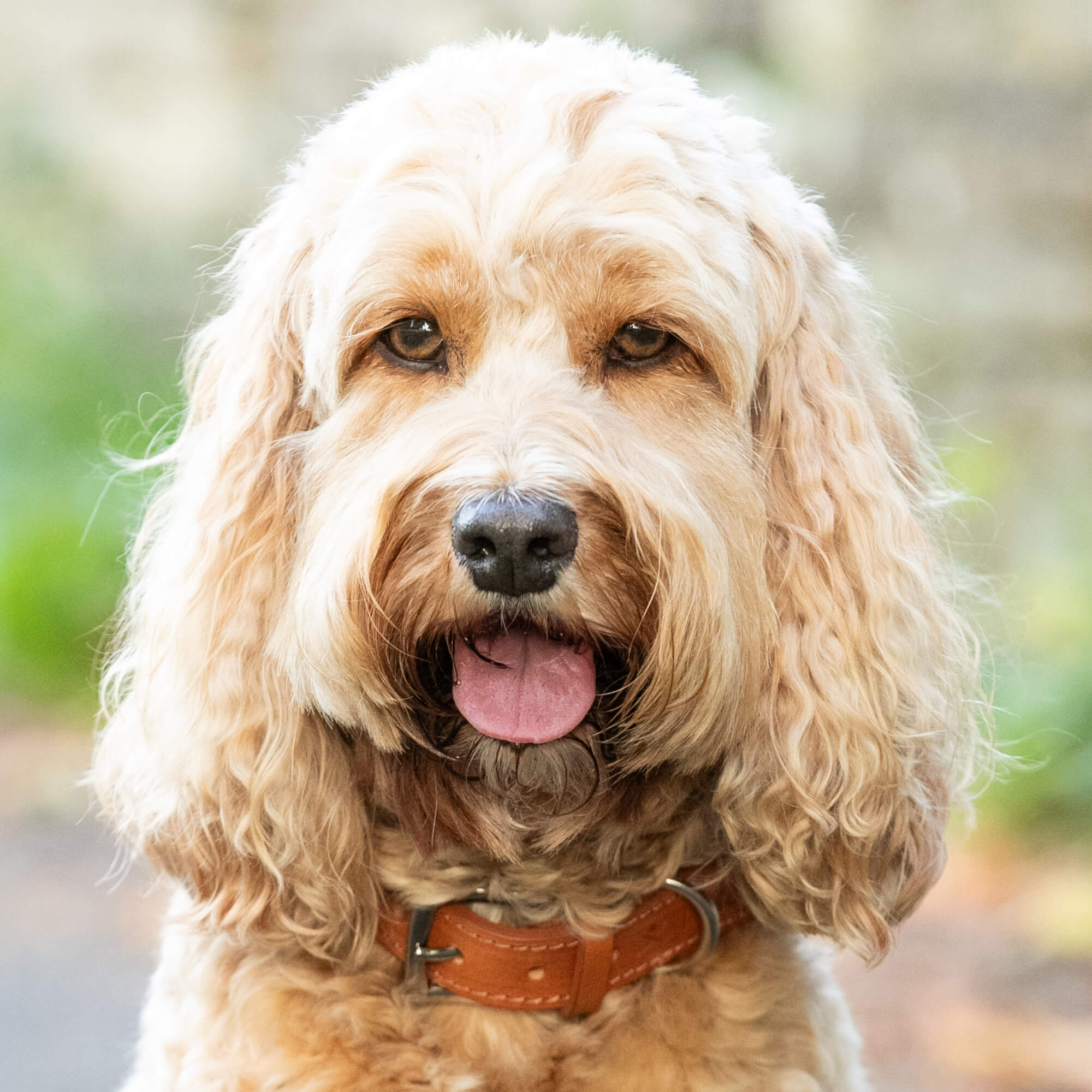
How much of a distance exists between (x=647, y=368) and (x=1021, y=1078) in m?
2.40

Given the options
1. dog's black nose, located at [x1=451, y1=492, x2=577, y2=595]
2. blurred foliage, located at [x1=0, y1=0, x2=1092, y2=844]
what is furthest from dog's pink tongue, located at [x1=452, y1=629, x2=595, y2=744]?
blurred foliage, located at [x1=0, y1=0, x2=1092, y2=844]

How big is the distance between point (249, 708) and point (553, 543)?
588 mm

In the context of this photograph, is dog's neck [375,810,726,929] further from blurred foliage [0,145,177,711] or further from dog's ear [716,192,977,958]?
blurred foliage [0,145,177,711]

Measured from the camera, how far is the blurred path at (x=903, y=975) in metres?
3.47

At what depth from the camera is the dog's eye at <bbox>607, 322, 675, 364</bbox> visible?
1.82 m

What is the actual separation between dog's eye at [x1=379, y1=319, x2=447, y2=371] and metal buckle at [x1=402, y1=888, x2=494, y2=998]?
74 centimetres

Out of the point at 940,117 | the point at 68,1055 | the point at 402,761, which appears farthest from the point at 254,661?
the point at 940,117

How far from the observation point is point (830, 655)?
190cm

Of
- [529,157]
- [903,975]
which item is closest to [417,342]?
[529,157]

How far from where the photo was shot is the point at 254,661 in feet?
6.36

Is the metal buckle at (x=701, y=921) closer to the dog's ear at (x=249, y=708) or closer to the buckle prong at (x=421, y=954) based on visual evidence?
the buckle prong at (x=421, y=954)

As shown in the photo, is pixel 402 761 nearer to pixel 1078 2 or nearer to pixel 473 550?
pixel 473 550

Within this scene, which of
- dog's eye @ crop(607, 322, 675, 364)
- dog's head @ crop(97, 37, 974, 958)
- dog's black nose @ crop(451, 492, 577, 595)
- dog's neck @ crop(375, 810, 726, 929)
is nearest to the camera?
dog's black nose @ crop(451, 492, 577, 595)

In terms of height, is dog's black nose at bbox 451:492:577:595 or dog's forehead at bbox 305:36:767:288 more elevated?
dog's forehead at bbox 305:36:767:288
